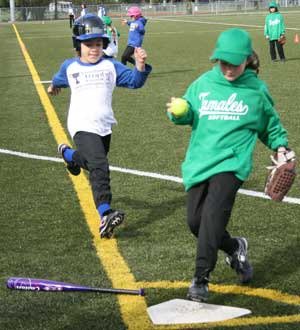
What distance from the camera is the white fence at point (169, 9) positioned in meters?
79.1

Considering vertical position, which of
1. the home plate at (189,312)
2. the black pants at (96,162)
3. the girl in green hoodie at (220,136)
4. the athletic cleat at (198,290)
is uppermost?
the girl in green hoodie at (220,136)

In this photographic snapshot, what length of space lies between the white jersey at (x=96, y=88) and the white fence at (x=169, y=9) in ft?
245

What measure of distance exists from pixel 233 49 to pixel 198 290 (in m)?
1.41

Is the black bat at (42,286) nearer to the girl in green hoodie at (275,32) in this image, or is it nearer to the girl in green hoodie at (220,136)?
the girl in green hoodie at (220,136)

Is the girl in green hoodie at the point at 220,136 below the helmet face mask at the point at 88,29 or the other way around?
below

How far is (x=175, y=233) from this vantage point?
5.51 m

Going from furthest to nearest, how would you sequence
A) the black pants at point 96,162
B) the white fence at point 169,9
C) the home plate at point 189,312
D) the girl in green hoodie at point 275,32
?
the white fence at point 169,9, the girl in green hoodie at point 275,32, the black pants at point 96,162, the home plate at point 189,312

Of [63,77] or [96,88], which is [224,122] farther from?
[63,77]

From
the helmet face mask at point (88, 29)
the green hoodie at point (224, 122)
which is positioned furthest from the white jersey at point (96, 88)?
the green hoodie at point (224, 122)

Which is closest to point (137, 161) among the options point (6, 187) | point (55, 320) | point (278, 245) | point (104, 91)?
point (6, 187)

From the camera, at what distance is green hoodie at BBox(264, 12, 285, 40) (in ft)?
70.1

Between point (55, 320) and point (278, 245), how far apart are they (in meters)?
1.97

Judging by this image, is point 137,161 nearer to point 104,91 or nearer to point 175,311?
point 104,91

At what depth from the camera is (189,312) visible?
3.97 metres
